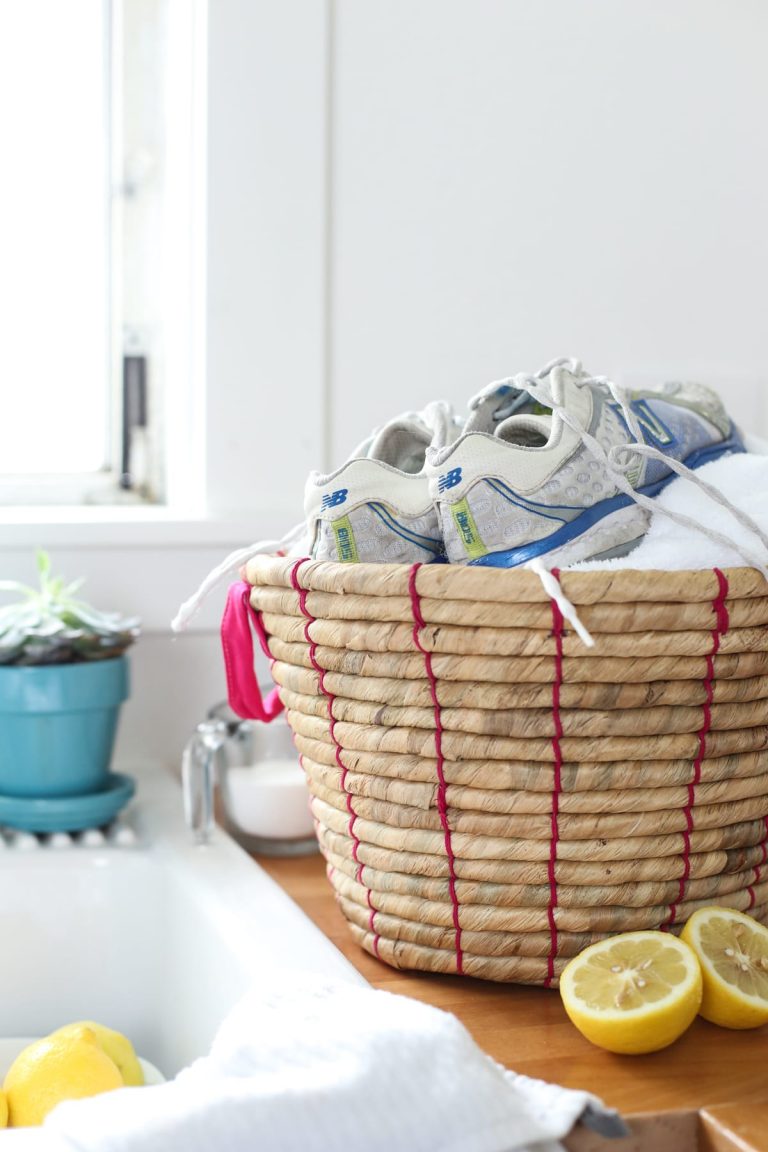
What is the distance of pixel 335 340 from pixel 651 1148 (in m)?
0.79

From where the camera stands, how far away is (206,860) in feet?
2.87

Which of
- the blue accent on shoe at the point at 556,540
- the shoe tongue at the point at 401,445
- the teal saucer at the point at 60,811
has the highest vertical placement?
the shoe tongue at the point at 401,445

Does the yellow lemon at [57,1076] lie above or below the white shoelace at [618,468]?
below

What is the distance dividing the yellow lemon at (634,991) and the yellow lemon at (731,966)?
21mm

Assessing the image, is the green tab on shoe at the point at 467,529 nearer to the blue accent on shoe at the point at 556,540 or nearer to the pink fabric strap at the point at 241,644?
the blue accent on shoe at the point at 556,540

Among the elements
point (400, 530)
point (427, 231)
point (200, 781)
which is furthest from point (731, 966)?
point (427, 231)

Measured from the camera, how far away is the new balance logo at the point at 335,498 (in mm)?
664

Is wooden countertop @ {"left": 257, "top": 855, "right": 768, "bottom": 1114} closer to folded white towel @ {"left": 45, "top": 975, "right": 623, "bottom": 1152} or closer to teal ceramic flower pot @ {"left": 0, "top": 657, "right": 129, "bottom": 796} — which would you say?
folded white towel @ {"left": 45, "top": 975, "right": 623, "bottom": 1152}

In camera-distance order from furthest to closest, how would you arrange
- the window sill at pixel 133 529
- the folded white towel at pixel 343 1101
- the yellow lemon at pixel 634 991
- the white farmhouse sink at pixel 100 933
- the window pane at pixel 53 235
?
the window pane at pixel 53 235
the window sill at pixel 133 529
the white farmhouse sink at pixel 100 933
the yellow lemon at pixel 634 991
the folded white towel at pixel 343 1101

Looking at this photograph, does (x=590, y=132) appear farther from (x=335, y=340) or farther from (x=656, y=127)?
(x=335, y=340)

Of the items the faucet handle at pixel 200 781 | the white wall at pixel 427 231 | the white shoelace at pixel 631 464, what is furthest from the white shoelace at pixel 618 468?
the white wall at pixel 427 231

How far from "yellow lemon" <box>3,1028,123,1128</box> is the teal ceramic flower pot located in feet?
0.93

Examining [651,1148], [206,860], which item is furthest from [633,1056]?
[206,860]

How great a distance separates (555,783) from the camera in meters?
0.61
